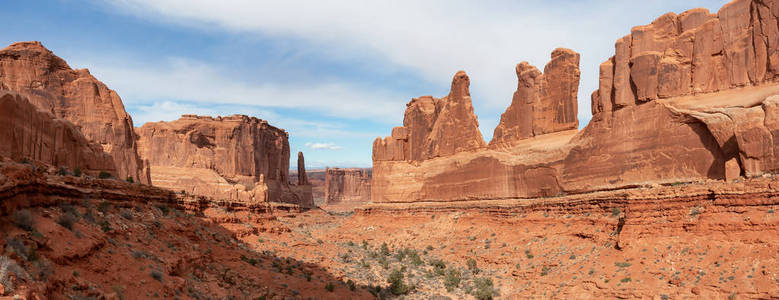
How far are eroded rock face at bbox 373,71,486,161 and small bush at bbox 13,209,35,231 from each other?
30.1 metres

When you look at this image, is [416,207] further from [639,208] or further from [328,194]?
[328,194]

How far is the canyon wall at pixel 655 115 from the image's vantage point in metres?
21.0

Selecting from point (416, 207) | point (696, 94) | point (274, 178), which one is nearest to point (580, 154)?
point (696, 94)

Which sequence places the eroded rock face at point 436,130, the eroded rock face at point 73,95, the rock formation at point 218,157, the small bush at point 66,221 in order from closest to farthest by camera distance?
the small bush at point 66,221 < the eroded rock face at point 73,95 < the eroded rock face at point 436,130 < the rock formation at point 218,157

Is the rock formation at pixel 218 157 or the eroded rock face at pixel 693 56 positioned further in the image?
the rock formation at pixel 218 157

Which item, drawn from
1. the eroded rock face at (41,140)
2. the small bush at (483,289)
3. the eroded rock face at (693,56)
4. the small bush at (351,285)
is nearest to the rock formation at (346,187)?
the small bush at (483,289)

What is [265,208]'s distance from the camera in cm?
4488

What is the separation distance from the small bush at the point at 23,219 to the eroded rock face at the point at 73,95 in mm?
22536

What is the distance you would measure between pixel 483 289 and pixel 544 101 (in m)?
13.4

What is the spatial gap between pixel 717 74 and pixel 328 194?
96809 mm

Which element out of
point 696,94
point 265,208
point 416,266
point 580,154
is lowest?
point 416,266

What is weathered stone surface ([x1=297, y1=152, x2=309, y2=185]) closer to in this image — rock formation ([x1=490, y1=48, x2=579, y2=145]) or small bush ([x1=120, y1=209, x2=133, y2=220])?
rock formation ([x1=490, y1=48, x2=579, y2=145])

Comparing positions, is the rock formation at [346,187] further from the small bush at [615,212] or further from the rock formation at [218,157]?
the small bush at [615,212]

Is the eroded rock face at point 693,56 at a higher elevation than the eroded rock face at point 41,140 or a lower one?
higher
